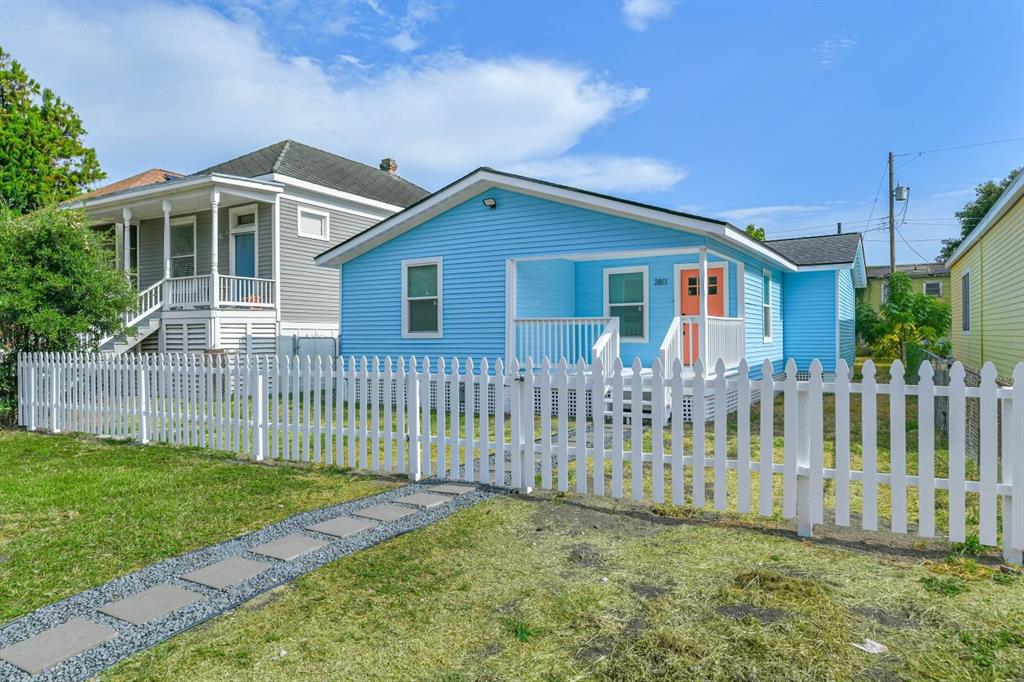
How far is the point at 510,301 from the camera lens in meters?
12.2

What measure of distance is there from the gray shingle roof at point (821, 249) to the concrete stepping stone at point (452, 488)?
42.3 feet

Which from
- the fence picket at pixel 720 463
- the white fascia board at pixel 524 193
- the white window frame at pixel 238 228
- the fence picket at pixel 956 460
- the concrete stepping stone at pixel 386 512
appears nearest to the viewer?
the fence picket at pixel 956 460

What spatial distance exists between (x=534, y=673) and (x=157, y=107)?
18.8 meters

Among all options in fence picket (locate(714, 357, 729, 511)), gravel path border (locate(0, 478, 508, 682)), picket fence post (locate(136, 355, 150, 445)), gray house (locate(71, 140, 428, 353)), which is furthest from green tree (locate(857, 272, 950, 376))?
picket fence post (locate(136, 355, 150, 445))

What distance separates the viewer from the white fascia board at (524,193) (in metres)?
10.3

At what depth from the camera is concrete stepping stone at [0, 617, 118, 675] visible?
2578mm

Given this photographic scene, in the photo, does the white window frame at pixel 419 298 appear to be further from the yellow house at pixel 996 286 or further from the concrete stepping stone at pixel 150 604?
the concrete stepping stone at pixel 150 604

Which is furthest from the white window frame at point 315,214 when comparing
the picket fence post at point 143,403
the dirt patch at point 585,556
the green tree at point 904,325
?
the green tree at point 904,325

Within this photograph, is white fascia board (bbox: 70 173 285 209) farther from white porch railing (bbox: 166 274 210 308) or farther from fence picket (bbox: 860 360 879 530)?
fence picket (bbox: 860 360 879 530)

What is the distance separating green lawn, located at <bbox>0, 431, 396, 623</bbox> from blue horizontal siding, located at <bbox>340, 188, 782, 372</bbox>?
6.40 meters

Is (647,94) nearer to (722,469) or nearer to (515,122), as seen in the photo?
(515,122)

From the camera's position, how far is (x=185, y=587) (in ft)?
11.1

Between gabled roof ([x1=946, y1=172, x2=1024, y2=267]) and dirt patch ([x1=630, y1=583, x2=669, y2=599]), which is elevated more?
gabled roof ([x1=946, y1=172, x2=1024, y2=267])

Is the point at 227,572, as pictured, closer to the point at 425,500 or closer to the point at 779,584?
the point at 425,500
